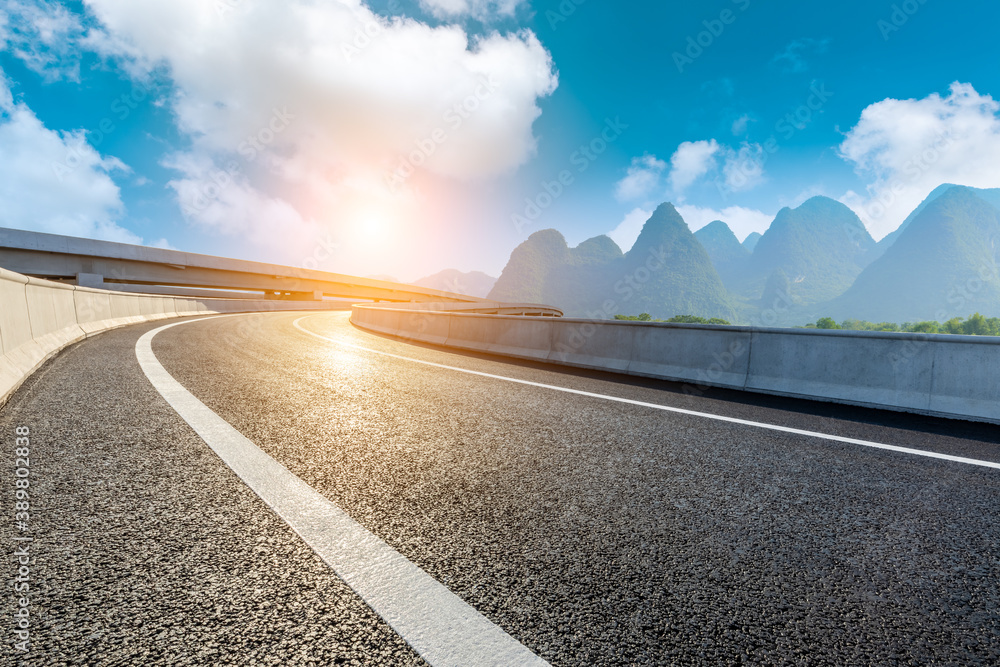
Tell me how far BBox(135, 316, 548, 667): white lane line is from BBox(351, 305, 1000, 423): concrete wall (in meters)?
5.89

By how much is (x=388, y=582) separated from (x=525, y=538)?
65cm

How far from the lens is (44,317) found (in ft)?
25.5

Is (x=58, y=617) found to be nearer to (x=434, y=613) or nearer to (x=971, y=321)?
(x=434, y=613)

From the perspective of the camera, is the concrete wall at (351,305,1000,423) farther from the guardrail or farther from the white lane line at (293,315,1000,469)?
the guardrail

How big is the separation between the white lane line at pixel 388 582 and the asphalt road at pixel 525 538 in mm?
56

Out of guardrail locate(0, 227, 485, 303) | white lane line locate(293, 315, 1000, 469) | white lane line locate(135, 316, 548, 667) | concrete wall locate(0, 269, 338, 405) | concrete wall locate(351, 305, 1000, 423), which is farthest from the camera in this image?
guardrail locate(0, 227, 485, 303)

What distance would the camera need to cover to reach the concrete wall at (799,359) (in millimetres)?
5641

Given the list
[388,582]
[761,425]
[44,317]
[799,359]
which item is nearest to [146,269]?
[44,317]

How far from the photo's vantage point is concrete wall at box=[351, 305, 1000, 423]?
5641mm

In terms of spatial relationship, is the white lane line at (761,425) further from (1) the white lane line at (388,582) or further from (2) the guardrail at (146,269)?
(2) the guardrail at (146,269)

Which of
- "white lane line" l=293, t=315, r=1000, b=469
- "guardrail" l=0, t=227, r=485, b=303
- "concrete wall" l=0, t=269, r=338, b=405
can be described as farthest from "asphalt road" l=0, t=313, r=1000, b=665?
"guardrail" l=0, t=227, r=485, b=303

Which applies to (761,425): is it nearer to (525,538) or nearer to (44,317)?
(525,538)

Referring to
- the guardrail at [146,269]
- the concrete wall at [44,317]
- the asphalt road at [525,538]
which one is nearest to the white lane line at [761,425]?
the asphalt road at [525,538]

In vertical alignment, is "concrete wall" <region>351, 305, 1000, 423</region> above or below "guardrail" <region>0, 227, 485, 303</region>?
below
